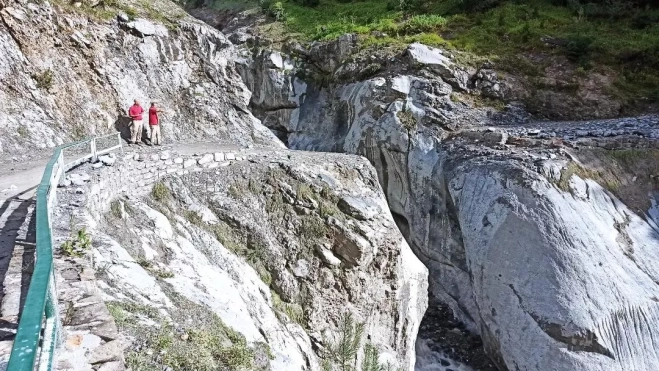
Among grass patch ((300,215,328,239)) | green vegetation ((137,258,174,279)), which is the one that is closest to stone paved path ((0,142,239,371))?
green vegetation ((137,258,174,279))

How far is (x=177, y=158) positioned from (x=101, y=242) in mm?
4405

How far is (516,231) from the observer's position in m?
14.0

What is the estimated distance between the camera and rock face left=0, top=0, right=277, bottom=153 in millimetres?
12688

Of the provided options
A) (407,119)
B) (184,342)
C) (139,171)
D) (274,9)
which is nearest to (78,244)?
(184,342)

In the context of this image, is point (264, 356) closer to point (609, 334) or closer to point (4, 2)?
point (609, 334)

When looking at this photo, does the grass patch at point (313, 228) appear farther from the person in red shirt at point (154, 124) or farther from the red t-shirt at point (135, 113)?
the red t-shirt at point (135, 113)

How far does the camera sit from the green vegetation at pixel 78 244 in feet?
18.6

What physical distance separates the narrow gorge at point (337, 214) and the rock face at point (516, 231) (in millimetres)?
62

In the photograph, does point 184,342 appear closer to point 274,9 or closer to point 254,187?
point 254,187

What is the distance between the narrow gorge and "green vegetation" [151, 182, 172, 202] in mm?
67

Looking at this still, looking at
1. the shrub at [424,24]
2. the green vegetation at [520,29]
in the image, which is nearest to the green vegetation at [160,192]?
the green vegetation at [520,29]

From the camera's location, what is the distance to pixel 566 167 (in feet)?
49.1

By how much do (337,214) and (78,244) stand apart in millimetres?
6614

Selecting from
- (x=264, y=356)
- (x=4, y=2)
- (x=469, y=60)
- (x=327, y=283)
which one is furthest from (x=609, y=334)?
(x=4, y=2)
